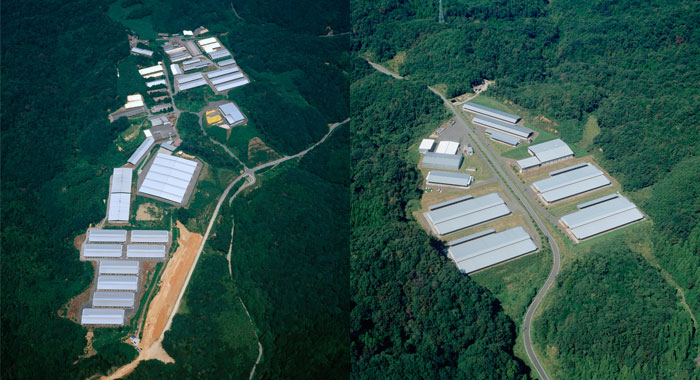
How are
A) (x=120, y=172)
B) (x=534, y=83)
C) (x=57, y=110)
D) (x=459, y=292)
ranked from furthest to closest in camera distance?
(x=534, y=83), (x=57, y=110), (x=120, y=172), (x=459, y=292)

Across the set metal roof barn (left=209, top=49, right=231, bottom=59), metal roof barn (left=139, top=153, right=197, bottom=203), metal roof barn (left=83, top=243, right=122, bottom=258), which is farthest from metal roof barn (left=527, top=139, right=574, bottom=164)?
metal roof barn (left=83, top=243, right=122, bottom=258)

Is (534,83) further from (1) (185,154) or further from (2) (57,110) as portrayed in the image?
(2) (57,110)

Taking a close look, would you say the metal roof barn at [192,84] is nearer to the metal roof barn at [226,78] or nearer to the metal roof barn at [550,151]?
the metal roof barn at [226,78]

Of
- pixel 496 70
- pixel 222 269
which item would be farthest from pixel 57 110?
pixel 496 70

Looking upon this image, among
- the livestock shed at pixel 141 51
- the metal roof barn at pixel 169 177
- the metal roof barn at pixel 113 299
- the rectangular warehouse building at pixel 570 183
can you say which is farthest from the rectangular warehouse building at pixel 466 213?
the livestock shed at pixel 141 51

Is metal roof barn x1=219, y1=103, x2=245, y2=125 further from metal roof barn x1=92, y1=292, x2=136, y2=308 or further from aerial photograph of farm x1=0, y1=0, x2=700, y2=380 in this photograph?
metal roof barn x1=92, y1=292, x2=136, y2=308
